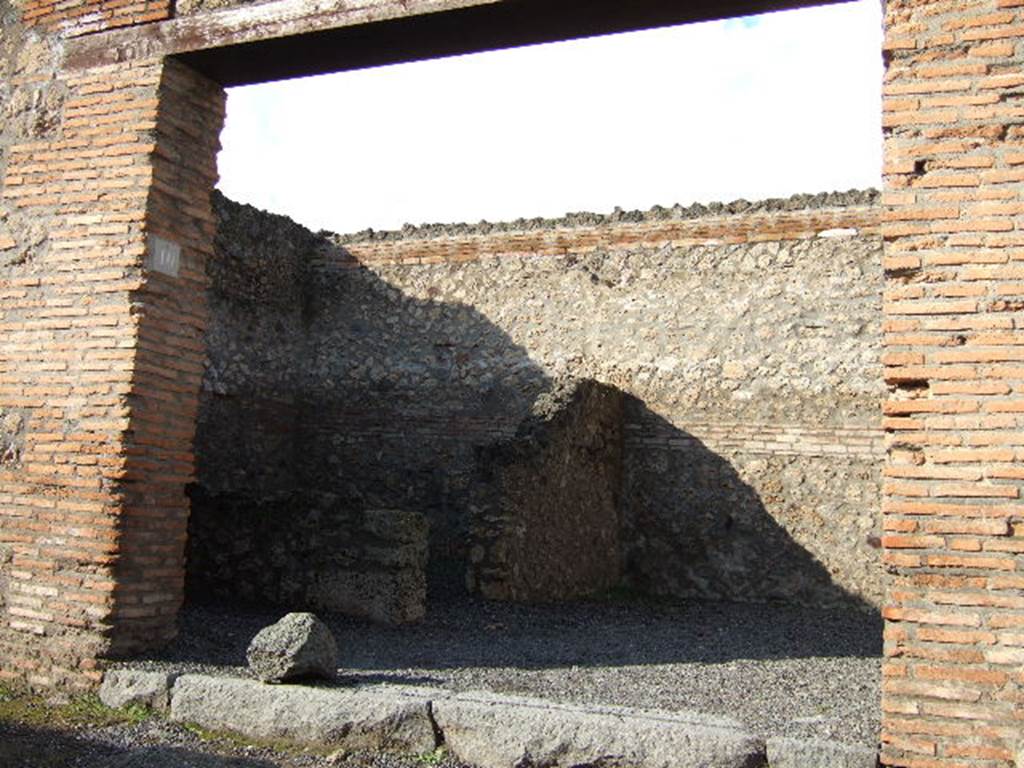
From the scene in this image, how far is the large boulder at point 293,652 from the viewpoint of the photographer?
15.6 feet

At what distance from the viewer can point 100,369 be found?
5.31m

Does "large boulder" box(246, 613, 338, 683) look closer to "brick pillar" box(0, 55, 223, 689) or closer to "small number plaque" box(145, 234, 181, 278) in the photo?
"brick pillar" box(0, 55, 223, 689)

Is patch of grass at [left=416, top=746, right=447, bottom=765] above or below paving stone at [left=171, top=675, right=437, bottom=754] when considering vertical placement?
below

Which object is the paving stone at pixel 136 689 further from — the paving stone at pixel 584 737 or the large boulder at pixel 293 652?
the paving stone at pixel 584 737

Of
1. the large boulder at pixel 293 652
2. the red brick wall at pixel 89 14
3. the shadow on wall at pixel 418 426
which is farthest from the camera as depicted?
the shadow on wall at pixel 418 426

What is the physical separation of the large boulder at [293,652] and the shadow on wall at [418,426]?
325 centimetres

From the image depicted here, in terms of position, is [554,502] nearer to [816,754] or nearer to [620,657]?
[620,657]

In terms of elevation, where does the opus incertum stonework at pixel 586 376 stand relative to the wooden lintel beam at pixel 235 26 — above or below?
below

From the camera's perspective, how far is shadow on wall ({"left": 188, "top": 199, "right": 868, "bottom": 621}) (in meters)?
10.1

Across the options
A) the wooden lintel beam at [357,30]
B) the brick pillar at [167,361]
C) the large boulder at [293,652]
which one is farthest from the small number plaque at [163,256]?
the large boulder at [293,652]

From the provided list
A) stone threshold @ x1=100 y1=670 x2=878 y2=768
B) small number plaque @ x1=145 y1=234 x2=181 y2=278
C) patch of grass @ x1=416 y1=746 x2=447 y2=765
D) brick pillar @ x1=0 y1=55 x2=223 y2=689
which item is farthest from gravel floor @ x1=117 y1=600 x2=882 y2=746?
small number plaque @ x1=145 y1=234 x2=181 y2=278

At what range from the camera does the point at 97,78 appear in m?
5.60

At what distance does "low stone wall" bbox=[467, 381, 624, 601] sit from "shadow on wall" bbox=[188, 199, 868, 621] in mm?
49

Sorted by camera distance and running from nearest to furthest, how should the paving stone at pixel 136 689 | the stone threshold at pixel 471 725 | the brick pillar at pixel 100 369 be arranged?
the stone threshold at pixel 471 725 → the paving stone at pixel 136 689 → the brick pillar at pixel 100 369
